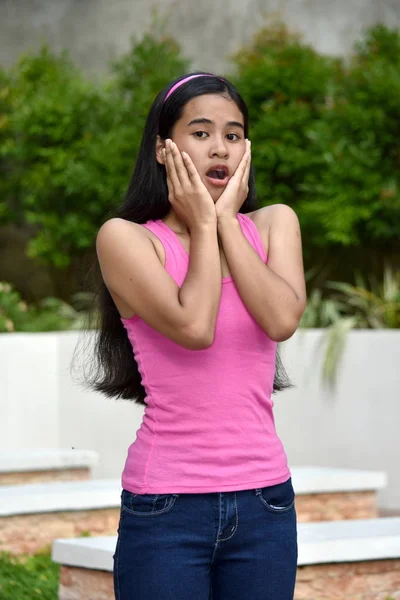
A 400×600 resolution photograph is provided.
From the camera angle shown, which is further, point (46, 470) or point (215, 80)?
point (46, 470)

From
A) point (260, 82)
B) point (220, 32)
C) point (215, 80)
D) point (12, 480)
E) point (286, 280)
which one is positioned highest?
point (220, 32)

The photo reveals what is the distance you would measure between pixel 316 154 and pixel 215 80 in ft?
27.6

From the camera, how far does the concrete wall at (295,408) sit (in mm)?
6621

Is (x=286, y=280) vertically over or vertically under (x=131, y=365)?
over

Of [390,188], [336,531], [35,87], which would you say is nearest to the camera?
[336,531]

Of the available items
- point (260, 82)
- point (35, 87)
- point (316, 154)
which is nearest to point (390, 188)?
point (316, 154)

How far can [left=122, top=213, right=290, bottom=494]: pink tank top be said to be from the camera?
1749 mm

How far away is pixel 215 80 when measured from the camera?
6.39 ft

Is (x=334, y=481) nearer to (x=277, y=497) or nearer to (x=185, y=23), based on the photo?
(x=277, y=497)

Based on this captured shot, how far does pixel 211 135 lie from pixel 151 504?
0.63 m

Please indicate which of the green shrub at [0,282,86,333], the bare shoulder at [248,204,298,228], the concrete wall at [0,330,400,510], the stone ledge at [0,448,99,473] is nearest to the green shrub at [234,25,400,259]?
the green shrub at [0,282,86,333]

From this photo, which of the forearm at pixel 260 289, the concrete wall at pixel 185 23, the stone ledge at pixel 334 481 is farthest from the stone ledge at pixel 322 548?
the concrete wall at pixel 185 23

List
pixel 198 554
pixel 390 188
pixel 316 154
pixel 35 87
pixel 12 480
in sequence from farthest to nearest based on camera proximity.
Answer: pixel 35 87
pixel 316 154
pixel 390 188
pixel 12 480
pixel 198 554

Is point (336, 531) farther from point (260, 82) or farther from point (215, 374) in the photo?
point (260, 82)
